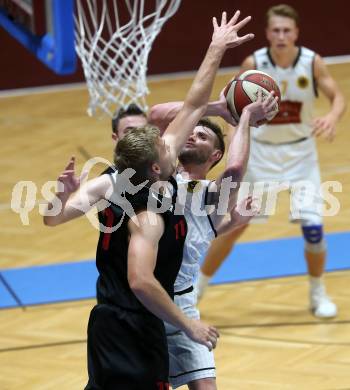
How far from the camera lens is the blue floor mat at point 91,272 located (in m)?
7.61

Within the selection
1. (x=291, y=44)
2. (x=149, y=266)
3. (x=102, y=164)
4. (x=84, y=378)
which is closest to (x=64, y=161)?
(x=102, y=164)

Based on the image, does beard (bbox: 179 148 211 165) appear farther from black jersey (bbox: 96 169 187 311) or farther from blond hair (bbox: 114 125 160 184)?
blond hair (bbox: 114 125 160 184)

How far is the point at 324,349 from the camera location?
6547 millimetres

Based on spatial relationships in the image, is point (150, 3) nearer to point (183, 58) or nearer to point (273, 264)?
point (183, 58)

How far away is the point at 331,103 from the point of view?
729 cm

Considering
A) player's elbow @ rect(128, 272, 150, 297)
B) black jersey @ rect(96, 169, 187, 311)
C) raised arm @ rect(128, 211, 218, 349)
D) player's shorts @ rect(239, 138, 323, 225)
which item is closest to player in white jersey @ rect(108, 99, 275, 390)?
black jersey @ rect(96, 169, 187, 311)

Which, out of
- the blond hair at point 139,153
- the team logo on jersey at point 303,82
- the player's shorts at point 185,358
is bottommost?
the player's shorts at point 185,358

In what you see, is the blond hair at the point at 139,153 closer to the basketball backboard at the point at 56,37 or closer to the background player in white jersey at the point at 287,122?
the basketball backboard at the point at 56,37

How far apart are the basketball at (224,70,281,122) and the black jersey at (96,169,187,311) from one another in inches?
28.3

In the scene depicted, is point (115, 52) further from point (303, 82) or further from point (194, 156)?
point (194, 156)

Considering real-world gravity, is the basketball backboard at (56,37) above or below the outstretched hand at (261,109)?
above

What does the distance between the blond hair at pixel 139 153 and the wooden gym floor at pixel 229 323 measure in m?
2.30

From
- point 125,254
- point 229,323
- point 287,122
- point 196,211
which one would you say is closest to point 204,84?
point 196,211

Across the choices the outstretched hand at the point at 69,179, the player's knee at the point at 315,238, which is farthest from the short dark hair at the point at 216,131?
the player's knee at the point at 315,238
